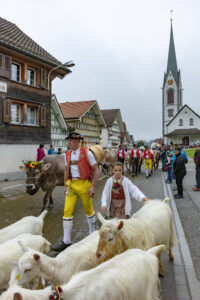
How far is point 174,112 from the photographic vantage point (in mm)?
79312

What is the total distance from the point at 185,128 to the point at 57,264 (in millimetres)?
70722

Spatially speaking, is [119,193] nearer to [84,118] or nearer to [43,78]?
[43,78]

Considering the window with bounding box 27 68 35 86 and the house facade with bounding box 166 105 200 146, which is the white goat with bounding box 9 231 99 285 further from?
the house facade with bounding box 166 105 200 146

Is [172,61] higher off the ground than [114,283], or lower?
higher

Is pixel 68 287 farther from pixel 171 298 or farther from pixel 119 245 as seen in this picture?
pixel 171 298

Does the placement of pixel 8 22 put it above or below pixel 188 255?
above

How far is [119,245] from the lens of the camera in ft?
10.1

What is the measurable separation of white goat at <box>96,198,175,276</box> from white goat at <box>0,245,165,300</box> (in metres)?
0.39

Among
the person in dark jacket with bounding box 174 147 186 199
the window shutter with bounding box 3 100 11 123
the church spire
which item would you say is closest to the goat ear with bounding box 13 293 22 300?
the person in dark jacket with bounding box 174 147 186 199

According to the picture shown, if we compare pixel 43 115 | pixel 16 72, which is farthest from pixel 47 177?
pixel 16 72

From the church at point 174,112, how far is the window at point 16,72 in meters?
55.0

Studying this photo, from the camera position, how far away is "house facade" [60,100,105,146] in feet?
104

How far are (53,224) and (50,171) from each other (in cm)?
207

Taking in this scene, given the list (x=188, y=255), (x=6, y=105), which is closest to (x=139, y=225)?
(x=188, y=255)
